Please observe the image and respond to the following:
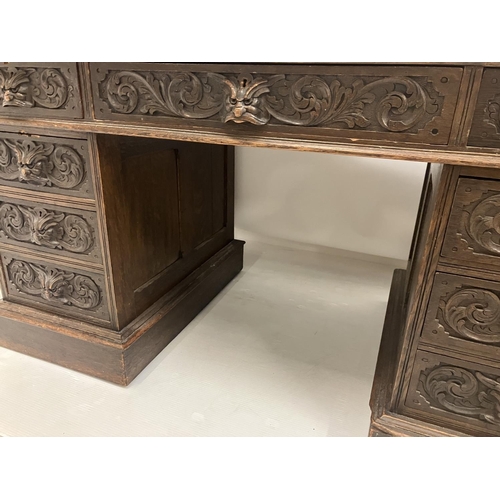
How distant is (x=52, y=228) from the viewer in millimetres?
1172

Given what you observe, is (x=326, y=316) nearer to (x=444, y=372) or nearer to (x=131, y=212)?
(x=444, y=372)

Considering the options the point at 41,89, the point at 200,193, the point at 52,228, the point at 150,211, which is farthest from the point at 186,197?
the point at 41,89

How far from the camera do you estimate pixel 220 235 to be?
5.75 ft

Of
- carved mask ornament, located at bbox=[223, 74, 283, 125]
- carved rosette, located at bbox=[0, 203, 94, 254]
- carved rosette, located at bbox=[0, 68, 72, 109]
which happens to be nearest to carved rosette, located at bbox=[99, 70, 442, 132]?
carved mask ornament, located at bbox=[223, 74, 283, 125]

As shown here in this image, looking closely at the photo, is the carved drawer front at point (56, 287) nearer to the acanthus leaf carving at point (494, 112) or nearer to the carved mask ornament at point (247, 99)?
the carved mask ornament at point (247, 99)

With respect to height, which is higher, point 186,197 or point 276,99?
point 276,99

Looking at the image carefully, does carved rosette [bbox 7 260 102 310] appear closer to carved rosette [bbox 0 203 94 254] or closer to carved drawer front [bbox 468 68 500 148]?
carved rosette [bbox 0 203 94 254]

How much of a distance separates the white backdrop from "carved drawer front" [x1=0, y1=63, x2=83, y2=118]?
116cm

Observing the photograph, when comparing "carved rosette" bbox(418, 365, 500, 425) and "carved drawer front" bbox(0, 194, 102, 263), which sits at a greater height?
"carved drawer front" bbox(0, 194, 102, 263)

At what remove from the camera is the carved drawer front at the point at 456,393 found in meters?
0.88

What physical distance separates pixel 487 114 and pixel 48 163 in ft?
3.34

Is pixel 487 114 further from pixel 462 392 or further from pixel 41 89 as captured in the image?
pixel 41 89

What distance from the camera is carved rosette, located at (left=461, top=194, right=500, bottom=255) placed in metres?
0.76

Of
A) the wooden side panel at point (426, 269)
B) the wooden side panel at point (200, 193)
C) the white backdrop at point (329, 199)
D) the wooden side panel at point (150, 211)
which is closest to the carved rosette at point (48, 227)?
the wooden side panel at point (150, 211)
